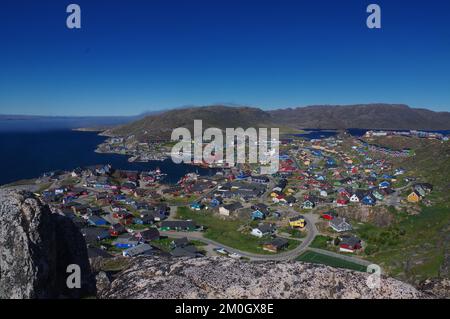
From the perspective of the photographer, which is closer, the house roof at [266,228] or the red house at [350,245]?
the red house at [350,245]

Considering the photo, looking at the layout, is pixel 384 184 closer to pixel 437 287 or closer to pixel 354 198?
pixel 354 198

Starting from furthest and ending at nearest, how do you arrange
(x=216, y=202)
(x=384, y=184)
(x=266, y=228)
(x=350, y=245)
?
(x=384, y=184)
(x=216, y=202)
(x=266, y=228)
(x=350, y=245)

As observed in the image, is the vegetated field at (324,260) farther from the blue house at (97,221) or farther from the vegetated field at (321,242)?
the blue house at (97,221)

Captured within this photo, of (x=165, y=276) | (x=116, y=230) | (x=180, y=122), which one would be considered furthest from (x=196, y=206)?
(x=180, y=122)

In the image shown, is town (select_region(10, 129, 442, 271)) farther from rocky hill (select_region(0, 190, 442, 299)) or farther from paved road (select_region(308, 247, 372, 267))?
rocky hill (select_region(0, 190, 442, 299))

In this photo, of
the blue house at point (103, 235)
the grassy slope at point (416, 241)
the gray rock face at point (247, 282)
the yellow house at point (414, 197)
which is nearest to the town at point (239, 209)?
the blue house at point (103, 235)
